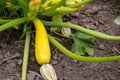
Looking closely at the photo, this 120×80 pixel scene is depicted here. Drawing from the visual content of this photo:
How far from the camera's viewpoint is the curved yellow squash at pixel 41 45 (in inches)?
87.4

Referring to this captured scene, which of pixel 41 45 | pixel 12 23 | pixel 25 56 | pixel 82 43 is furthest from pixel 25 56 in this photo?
pixel 82 43

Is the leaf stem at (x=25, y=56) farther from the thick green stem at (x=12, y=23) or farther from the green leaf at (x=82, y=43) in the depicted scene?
the green leaf at (x=82, y=43)

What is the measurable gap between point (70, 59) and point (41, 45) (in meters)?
0.23

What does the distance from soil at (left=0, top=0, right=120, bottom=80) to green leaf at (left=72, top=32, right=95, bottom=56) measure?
0.06 meters

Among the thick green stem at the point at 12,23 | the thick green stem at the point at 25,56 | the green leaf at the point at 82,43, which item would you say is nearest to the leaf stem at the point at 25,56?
the thick green stem at the point at 25,56

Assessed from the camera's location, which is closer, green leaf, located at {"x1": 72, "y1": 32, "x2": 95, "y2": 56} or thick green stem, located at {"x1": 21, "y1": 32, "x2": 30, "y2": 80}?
thick green stem, located at {"x1": 21, "y1": 32, "x2": 30, "y2": 80}

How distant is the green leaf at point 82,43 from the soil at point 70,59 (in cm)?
6

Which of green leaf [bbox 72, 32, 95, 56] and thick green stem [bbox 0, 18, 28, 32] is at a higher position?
thick green stem [bbox 0, 18, 28, 32]

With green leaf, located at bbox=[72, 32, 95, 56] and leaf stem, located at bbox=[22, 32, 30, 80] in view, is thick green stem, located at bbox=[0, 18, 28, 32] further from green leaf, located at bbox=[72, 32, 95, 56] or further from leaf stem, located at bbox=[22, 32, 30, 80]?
green leaf, located at bbox=[72, 32, 95, 56]

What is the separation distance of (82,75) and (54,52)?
0.89 feet

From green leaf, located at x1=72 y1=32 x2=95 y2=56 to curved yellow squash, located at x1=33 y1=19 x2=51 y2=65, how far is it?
8.3 inches

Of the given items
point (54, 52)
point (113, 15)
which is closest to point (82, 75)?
point (54, 52)

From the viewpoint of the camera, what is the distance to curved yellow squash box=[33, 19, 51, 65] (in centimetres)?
222

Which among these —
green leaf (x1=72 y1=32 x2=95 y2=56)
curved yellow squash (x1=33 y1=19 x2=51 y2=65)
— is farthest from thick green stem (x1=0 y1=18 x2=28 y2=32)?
green leaf (x1=72 y1=32 x2=95 y2=56)
